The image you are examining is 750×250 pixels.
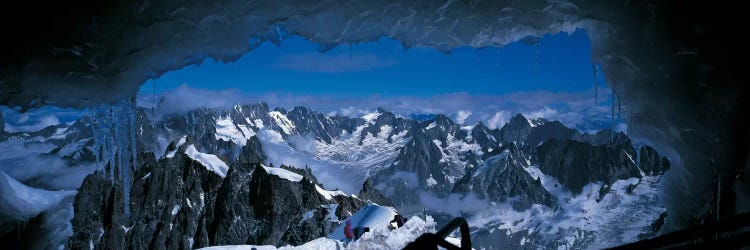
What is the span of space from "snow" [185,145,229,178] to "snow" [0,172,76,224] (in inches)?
4626

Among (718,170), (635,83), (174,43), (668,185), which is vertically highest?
(174,43)

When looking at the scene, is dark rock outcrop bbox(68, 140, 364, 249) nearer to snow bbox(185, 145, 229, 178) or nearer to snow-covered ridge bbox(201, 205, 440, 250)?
snow bbox(185, 145, 229, 178)

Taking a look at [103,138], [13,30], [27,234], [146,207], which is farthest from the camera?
[146,207]

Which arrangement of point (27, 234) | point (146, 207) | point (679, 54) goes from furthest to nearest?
point (146, 207) < point (27, 234) < point (679, 54)

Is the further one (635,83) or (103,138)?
(103,138)

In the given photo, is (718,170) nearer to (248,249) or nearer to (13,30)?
(13,30)

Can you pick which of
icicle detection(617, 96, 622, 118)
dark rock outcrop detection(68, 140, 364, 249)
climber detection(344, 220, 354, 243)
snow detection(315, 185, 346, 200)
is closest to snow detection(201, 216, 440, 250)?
climber detection(344, 220, 354, 243)

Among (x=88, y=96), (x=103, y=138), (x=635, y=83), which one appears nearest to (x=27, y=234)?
(x=103, y=138)

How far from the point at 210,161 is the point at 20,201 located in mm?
126554

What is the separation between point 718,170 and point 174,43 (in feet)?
34.8

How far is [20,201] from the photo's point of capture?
12.8 meters

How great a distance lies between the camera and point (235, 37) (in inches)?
363

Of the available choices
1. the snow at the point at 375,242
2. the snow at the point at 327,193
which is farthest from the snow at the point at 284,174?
the snow at the point at 375,242

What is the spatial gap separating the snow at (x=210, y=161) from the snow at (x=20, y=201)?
117501 millimetres
